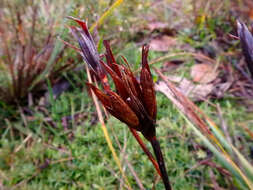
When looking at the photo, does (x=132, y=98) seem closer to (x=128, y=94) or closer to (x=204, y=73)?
(x=128, y=94)

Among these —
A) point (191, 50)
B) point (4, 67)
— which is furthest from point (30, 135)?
point (191, 50)

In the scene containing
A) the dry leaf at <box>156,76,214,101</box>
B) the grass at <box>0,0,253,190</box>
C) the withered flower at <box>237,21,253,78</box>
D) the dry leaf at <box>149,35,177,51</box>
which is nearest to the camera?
the withered flower at <box>237,21,253,78</box>


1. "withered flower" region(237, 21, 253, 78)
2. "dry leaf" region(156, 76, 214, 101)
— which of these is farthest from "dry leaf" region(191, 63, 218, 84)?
"withered flower" region(237, 21, 253, 78)

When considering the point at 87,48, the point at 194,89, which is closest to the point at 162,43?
the point at 194,89

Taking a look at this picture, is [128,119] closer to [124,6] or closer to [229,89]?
[229,89]

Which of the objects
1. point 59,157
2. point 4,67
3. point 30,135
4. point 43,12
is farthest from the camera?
point 43,12

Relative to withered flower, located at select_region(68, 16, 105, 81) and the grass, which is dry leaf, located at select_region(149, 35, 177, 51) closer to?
the grass
